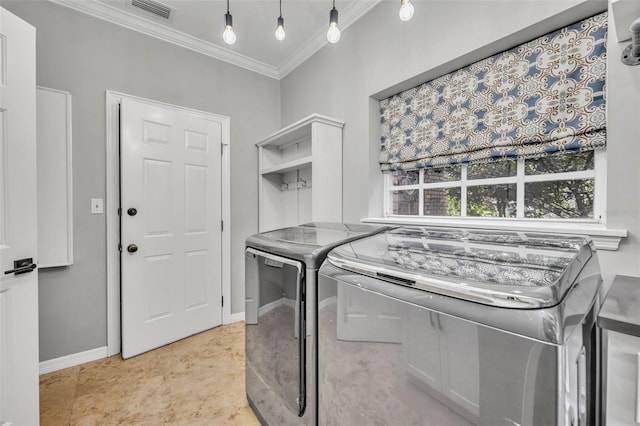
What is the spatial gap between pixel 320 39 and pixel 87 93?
2076 mm

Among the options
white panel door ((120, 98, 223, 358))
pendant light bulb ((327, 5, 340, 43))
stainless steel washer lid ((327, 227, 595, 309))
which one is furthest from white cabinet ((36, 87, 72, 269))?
stainless steel washer lid ((327, 227, 595, 309))

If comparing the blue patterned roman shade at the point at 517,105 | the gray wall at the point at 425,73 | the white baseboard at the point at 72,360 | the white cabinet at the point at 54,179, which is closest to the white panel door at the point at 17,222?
the white cabinet at the point at 54,179

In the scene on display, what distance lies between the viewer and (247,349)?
170cm

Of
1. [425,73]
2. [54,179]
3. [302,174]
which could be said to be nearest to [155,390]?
[54,179]

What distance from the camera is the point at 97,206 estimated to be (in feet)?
7.53

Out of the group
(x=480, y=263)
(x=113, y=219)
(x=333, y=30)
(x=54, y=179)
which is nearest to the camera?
(x=480, y=263)

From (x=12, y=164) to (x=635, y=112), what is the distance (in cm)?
283

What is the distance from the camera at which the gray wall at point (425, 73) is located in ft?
3.76

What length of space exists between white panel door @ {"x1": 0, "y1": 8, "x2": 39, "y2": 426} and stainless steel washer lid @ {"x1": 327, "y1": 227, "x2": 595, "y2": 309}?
62.2 inches

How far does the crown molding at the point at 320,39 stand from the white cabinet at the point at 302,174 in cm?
85

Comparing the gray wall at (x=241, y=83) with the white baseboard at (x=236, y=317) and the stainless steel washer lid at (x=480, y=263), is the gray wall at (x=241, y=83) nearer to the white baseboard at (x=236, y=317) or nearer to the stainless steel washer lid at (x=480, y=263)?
the white baseboard at (x=236, y=317)

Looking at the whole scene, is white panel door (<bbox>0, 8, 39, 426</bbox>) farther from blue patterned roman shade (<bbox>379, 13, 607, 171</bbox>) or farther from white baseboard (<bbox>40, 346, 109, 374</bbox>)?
blue patterned roman shade (<bbox>379, 13, 607, 171</bbox>)

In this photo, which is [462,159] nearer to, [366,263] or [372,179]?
[372,179]

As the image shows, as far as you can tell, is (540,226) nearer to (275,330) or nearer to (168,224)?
(275,330)
